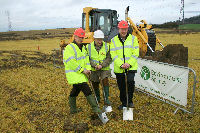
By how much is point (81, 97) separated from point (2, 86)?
3.90 m

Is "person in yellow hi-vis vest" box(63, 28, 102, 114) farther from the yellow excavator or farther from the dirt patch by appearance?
the dirt patch

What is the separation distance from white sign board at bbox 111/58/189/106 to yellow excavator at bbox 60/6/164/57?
3.37 meters

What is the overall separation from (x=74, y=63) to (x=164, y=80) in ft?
8.82

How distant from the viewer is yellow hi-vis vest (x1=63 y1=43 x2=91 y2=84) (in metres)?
4.38

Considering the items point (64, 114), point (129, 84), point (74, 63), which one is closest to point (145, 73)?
point (129, 84)

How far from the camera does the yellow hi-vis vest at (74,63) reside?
4.38 meters

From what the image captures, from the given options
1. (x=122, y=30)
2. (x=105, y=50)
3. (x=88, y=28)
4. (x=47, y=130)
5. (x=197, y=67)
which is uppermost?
(x=88, y=28)

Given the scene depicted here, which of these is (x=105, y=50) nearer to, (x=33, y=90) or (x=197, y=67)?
(x=33, y=90)

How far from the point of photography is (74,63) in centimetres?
439

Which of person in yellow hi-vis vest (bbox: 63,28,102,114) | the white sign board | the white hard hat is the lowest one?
the white sign board

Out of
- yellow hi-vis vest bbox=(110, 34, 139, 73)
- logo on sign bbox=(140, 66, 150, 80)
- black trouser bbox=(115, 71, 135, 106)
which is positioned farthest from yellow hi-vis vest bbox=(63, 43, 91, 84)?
logo on sign bbox=(140, 66, 150, 80)

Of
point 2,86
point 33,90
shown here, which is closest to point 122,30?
point 33,90

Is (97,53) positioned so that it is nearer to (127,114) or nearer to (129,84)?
(129,84)

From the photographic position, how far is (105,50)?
5.06 m
